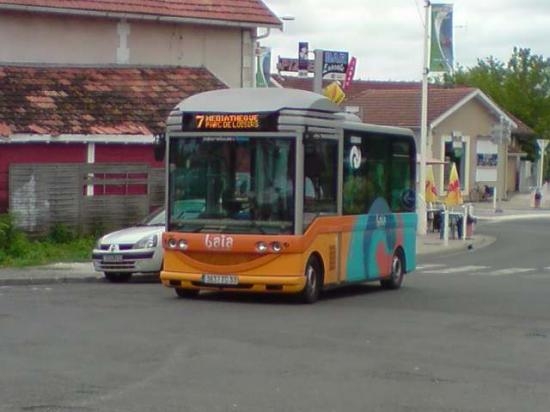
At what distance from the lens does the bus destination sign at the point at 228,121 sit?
20.0 metres

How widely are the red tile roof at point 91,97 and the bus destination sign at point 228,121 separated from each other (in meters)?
10.6

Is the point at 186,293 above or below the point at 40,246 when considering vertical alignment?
below

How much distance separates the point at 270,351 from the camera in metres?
14.9

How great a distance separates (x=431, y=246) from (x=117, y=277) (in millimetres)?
16384

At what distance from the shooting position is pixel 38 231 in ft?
99.6

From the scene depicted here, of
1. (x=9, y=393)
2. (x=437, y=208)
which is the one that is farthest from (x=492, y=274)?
(x=9, y=393)

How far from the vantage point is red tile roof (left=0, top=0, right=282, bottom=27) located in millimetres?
34094

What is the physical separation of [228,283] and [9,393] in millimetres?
8389

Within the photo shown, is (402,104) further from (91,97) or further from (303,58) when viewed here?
(91,97)

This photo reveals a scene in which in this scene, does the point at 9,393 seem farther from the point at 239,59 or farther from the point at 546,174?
the point at 546,174

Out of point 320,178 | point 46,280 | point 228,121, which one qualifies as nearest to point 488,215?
point 46,280

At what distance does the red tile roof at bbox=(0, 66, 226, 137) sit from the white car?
21.2 feet

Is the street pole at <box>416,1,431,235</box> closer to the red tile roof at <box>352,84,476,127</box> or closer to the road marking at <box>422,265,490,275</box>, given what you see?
the road marking at <box>422,265,490,275</box>

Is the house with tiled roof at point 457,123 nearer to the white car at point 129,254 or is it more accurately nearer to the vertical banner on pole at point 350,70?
the vertical banner on pole at point 350,70
